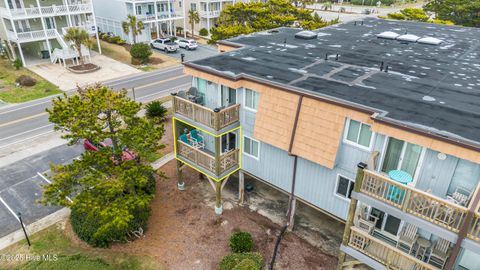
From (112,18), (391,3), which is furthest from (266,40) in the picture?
(391,3)

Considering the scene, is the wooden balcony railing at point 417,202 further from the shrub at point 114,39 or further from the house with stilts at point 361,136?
the shrub at point 114,39

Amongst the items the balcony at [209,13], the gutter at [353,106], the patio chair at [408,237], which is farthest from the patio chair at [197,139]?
the balcony at [209,13]

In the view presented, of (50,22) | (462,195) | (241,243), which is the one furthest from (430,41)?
(50,22)

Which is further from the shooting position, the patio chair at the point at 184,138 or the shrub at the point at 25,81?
the shrub at the point at 25,81

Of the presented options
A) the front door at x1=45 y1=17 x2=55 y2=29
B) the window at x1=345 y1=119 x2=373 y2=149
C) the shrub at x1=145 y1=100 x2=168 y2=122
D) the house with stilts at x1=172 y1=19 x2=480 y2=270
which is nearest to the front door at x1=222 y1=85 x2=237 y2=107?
the house with stilts at x1=172 y1=19 x2=480 y2=270

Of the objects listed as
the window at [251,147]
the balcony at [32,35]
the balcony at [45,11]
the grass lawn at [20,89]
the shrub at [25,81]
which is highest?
the balcony at [45,11]

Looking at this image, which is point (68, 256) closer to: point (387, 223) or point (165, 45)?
point (387, 223)
